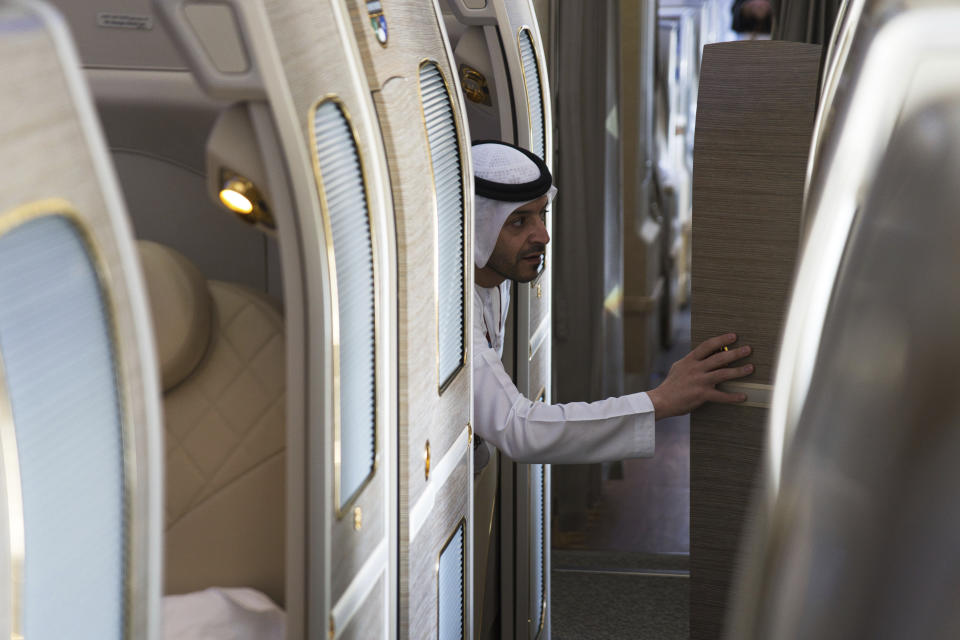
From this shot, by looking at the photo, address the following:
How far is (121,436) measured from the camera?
875 mm

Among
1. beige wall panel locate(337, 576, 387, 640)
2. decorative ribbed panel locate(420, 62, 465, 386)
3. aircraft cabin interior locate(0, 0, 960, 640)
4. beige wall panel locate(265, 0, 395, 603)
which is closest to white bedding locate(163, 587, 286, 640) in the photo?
aircraft cabin interior locate(0, 0, 960, 640)

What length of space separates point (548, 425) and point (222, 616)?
3.10 ft

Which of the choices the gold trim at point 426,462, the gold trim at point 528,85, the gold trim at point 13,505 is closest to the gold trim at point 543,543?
the gold trim at point 528,85

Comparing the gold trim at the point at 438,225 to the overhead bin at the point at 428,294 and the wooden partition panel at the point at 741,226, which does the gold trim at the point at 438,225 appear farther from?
the wooden partition panel at the point at 741,226

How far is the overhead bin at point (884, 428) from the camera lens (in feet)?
0.83

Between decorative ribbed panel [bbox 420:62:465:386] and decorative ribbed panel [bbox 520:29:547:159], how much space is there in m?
0.84

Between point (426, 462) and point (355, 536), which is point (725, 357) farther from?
point (355, 536)

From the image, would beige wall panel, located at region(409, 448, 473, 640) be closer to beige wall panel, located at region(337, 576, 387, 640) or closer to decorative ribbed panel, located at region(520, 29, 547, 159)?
beige wall panel, located at region(337, 576, 387, 640)

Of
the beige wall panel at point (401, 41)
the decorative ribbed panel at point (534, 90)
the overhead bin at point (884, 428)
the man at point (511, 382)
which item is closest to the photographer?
the overhead bin at point (884, 428)

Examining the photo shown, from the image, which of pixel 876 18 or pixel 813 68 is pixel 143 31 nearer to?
pixel 813 68

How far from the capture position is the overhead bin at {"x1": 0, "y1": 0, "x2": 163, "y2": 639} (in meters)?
0.73

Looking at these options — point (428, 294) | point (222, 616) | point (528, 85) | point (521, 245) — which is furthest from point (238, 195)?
point (528, 85)

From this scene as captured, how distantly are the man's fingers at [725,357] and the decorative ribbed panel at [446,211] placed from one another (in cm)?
47

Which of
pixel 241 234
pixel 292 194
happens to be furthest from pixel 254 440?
pixel 292 194
